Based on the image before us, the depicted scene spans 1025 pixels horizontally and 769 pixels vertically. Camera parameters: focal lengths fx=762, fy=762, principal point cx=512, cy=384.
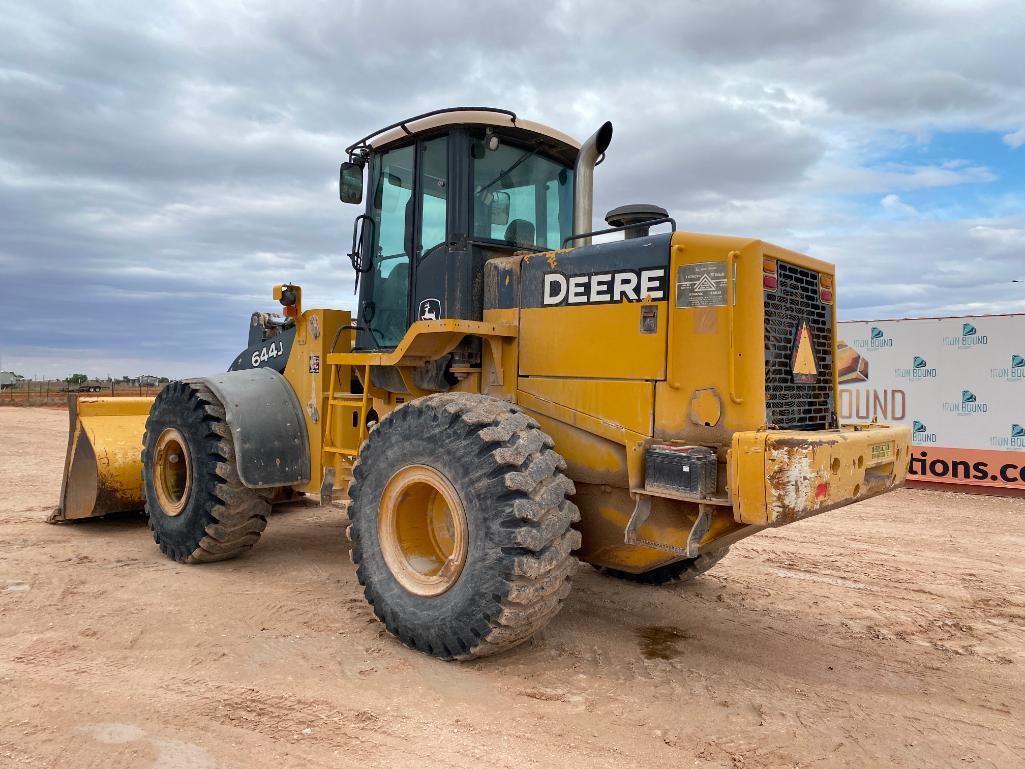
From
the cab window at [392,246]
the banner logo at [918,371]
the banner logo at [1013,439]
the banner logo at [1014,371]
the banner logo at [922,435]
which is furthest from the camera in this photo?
the banner logo at [918,371]

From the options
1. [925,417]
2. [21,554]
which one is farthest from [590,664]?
[925,417]

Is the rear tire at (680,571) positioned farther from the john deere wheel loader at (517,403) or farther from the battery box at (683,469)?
the battery box at (683,469)

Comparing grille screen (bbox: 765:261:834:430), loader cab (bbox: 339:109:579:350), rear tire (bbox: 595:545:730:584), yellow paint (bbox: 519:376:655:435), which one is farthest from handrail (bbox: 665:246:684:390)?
rear tire (bbox: 595:545:730:584)

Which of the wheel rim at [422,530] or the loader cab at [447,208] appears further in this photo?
the loader cab at [447,208]

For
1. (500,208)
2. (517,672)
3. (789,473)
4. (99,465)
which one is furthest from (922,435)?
(99,465)

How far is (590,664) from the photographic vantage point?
434 cm

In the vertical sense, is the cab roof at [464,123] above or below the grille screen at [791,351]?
above

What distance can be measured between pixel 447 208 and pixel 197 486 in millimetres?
3008

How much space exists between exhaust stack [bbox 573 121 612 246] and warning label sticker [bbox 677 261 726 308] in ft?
4.58

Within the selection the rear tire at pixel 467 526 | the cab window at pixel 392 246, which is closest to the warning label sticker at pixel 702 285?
the rear tire at pixel 467 526

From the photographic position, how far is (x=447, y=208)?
5.27 meters

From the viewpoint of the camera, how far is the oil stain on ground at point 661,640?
15.1 ft

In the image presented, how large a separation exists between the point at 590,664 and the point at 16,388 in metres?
48.0

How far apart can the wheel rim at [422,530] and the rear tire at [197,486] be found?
195 cm
